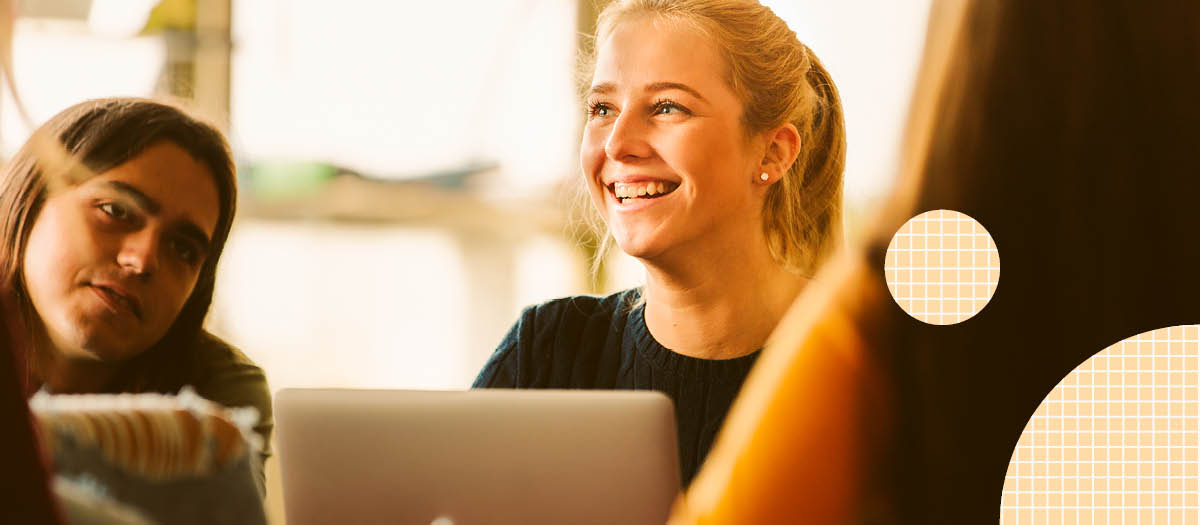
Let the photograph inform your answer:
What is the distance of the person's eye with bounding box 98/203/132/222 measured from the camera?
176 centimetres

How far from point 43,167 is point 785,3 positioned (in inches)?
52.0

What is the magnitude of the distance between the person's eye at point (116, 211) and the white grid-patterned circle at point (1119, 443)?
1610 millimetres

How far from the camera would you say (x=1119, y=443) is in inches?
69.6

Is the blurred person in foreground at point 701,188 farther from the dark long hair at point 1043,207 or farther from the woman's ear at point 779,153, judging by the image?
the dark long hair at point 1043,207

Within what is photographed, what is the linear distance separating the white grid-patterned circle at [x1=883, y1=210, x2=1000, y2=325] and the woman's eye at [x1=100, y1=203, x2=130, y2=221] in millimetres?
1361

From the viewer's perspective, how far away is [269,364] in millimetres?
1887

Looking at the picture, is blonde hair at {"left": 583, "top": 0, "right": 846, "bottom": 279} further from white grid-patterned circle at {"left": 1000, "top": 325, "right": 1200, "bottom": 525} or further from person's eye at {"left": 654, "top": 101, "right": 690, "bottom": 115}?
white grid-patterned circle at {"left": 1000, "top": 325, "right": 1200, "bottom": 525}

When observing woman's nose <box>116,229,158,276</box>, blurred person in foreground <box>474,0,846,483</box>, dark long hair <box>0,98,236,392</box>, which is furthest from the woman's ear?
woman's nose <box>116,229,158,276</box>

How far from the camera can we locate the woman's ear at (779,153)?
176 centimetres

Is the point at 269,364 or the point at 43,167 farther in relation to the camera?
the point at 269,364

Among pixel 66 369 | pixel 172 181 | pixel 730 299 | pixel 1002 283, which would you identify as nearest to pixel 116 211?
pixel 172 181

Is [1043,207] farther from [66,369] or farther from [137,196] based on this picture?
[66,369]

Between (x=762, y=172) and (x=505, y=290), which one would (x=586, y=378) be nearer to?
(x=505, y=290)

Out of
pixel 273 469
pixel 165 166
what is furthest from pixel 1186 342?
pixel 165 166
